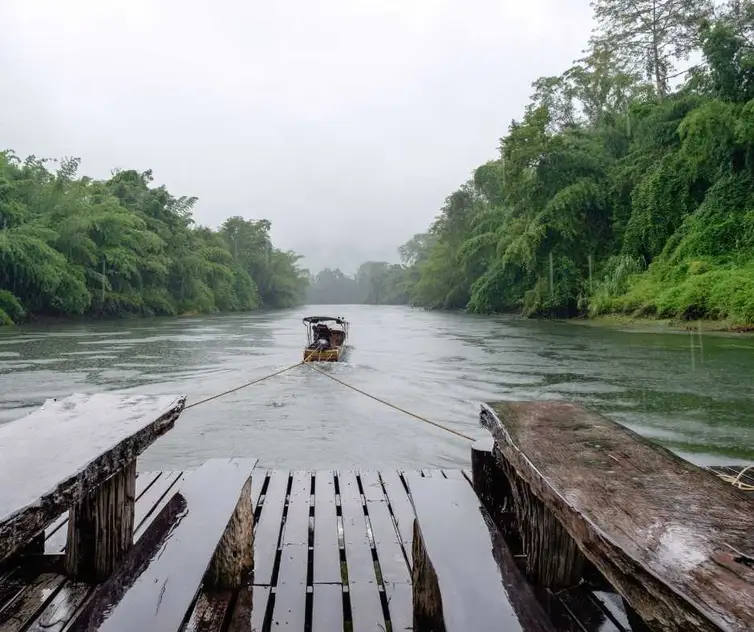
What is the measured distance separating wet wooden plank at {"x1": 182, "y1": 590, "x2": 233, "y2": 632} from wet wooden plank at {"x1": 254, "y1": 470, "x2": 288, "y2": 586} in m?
0.16

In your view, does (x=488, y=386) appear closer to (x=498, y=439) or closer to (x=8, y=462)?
(x=498, y=439)

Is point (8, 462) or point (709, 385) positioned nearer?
point (8, 462)

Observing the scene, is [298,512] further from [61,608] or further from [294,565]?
[61,608]

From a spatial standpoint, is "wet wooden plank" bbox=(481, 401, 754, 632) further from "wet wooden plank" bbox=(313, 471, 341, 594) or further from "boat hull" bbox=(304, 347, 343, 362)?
"boat hull" bbox=(304, 347, 343, 362)

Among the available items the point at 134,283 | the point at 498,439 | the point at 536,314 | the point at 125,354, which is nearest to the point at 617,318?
the point at 536,314

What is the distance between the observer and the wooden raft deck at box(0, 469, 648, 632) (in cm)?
182

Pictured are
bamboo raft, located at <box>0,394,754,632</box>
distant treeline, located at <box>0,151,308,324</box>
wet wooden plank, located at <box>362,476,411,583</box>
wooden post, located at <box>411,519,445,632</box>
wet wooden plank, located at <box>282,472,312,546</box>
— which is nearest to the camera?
bamboo raft, located at <box>0,394,754,632</box>

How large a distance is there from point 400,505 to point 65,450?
1.66 meters

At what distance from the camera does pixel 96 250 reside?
A: 97.3 feet

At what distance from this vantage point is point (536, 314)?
91.4ft

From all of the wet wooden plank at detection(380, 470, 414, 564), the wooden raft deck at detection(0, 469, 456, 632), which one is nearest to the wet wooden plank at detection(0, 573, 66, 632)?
the wooden raft deck at detection(0, 469, 456, 632)

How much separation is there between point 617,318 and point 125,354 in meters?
17.3

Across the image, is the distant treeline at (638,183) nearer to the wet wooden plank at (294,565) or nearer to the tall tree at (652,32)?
the tall tree at (652,32)

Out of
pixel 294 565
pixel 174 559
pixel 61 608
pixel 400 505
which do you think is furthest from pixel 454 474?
pixel 61 608
